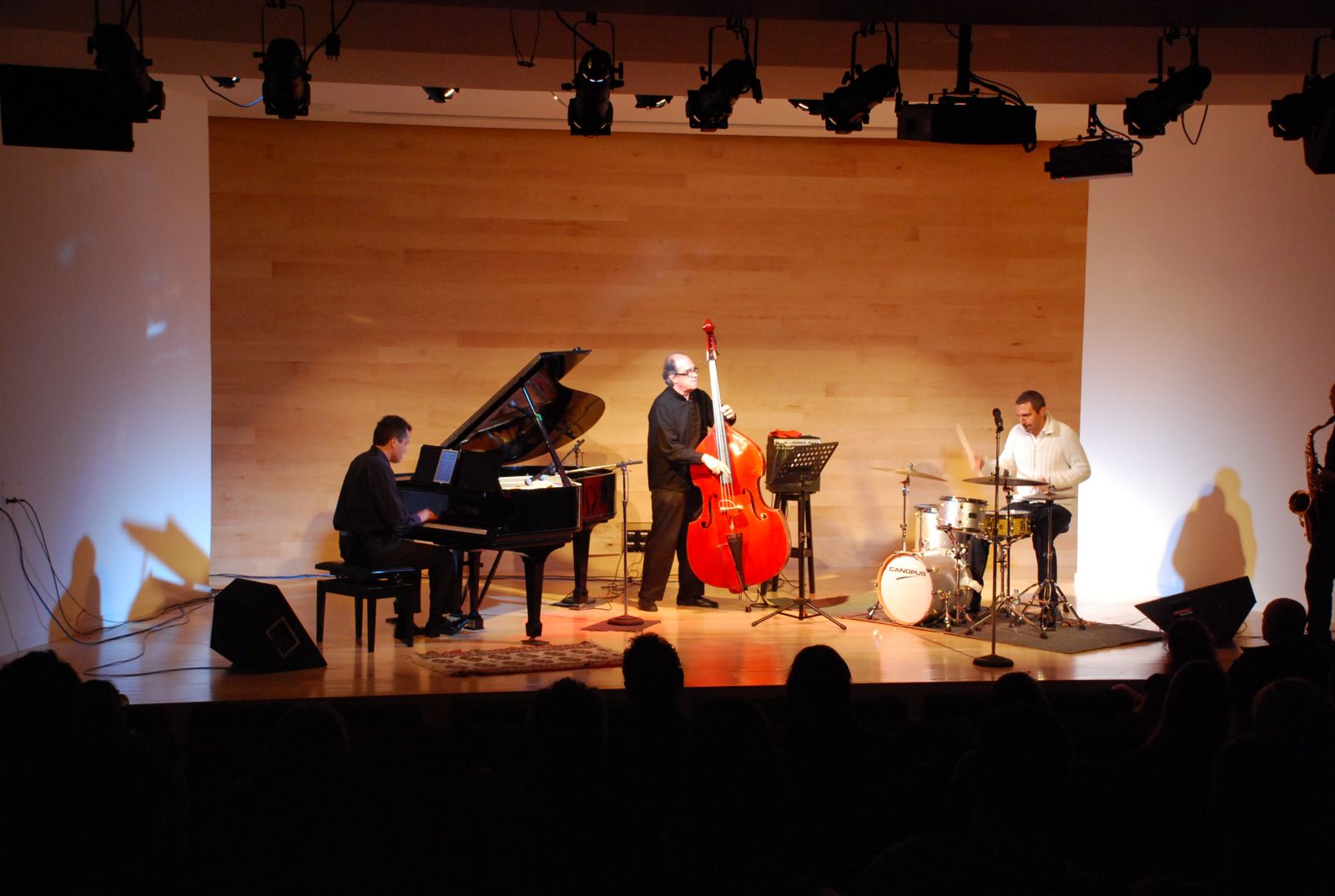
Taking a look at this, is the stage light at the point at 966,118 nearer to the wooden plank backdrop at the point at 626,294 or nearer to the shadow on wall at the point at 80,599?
the wooden plank backdrop at the point at 626,294

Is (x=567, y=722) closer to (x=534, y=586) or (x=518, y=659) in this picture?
(x=518, y=659)

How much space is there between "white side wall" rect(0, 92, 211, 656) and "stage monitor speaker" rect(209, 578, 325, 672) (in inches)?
50.7

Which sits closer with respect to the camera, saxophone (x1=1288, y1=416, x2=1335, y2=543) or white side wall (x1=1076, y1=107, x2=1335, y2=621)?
saxophone (x1=1288, y1=416, x2=1335, y2=543)

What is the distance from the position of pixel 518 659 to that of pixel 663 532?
184 cm

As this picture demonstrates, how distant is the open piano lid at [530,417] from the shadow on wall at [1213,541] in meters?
4.24

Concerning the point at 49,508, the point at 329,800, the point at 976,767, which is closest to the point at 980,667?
the point at 976,767

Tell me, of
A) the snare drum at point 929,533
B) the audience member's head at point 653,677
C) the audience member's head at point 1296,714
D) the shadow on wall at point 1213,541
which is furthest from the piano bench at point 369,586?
the shadow on wall at point 1213,541

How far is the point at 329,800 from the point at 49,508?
4.77 m

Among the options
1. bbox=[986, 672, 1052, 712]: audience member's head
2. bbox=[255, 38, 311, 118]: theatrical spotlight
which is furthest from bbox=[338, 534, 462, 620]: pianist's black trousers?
bbox=[986, 672, 1052, 712]: audience member's head

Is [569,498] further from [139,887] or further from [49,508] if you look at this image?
[139,887]

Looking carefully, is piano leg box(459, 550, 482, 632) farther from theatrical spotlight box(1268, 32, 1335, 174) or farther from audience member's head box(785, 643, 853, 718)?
theatrical spotlight box(1268, 32, 1335, 174)

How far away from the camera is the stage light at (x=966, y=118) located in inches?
225

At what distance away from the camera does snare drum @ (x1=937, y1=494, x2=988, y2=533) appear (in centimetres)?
703

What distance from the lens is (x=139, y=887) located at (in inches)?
101
